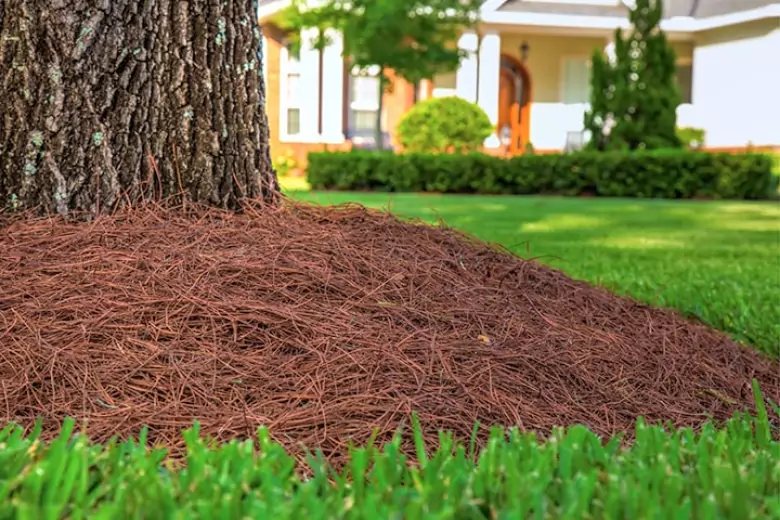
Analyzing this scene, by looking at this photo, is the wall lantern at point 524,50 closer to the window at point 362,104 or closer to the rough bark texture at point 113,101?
the window at point 362,104

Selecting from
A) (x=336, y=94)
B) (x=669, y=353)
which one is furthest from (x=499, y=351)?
(x=336, y=94)

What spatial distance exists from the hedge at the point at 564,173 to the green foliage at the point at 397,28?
278cm

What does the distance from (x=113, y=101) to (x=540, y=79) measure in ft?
74.6

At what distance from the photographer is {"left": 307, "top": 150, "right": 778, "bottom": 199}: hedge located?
1450 cm

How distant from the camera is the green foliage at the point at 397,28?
17391 millimetres

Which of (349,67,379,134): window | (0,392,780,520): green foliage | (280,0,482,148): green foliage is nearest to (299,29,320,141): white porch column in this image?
(349,67,379,134): window

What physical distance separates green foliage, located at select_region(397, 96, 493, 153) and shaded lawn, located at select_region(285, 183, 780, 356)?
523cm

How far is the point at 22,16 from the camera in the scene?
3.41 meters

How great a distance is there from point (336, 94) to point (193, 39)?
63.9ft

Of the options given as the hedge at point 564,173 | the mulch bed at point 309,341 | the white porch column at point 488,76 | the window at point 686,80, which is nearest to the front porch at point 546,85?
the window at point 686,80

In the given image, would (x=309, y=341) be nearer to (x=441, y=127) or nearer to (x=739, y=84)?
(x=441, y=127)

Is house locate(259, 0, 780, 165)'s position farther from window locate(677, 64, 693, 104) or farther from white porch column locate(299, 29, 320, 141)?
window locate(677, 64, 693, 104)

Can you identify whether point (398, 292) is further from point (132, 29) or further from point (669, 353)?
point (132, 29)

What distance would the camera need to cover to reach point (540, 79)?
2506cm
